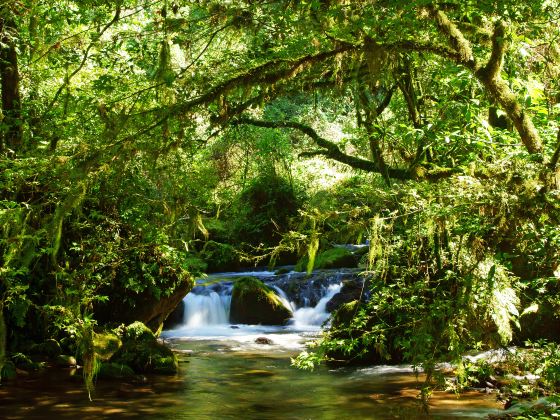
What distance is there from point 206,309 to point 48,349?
6407 millimetres

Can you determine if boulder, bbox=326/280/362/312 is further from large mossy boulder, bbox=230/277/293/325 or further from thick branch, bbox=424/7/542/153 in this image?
thick branch, bbox=424/7/542/153

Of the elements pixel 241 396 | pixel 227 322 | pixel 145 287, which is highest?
pixel 145 287

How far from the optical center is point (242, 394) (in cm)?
839

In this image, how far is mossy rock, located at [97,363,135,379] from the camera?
353 inches

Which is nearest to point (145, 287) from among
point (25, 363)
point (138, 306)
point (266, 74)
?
point (138, 306)

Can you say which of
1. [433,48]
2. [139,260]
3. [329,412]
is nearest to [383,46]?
[433,48]

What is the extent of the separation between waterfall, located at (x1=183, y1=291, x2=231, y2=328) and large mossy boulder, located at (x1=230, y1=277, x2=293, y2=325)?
1.05 feet

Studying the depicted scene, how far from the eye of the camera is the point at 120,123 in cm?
405

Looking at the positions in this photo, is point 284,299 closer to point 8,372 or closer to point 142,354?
point 142,354

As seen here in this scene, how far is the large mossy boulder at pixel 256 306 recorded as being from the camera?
15039 millimetres

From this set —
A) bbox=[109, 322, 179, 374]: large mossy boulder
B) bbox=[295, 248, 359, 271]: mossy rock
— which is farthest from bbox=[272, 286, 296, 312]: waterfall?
bbox=[109, 322, 179, 374]: large mossy boulder

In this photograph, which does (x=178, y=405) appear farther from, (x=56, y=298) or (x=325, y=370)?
(x=325, y=370)

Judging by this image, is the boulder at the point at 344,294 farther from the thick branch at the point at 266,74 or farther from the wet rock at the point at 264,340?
the thick branch at the point at 266,74

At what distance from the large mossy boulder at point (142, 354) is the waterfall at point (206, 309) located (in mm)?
5349
